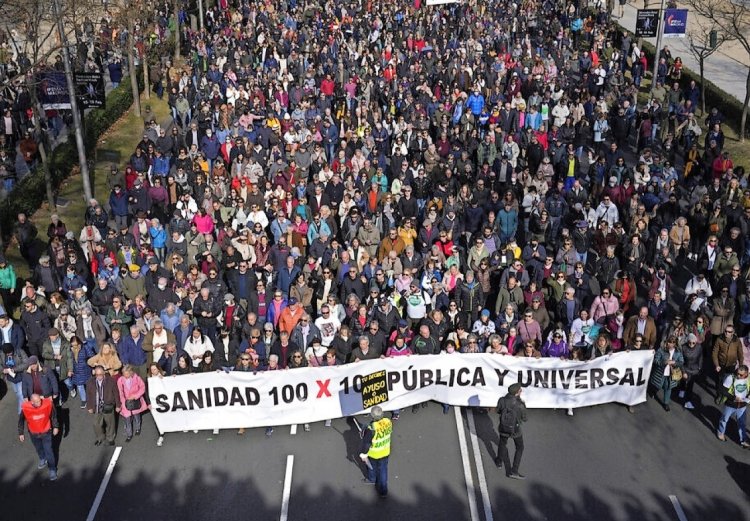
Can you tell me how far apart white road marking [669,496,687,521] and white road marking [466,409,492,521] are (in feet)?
8.33

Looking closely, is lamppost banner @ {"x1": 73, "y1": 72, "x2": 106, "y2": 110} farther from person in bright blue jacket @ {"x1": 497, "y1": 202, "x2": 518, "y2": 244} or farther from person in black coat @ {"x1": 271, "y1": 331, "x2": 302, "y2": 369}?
person in bright blue jacket @ {"x1": 497, "y1": 202, "x2": 518, "y2": 244}

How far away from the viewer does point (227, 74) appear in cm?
2692

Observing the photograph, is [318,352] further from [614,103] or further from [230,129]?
[614,103]

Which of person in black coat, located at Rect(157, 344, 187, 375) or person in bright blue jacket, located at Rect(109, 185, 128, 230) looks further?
person in bright blue jacket, located at Rect(109, 185, 128, 230)

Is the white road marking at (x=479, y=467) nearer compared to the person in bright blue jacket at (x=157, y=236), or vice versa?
the white road marking at (x=479, y=467)

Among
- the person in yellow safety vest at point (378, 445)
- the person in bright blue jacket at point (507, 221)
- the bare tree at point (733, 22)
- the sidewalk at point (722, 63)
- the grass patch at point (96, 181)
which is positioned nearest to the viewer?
the person in yellow safety vest at point (378, 445)

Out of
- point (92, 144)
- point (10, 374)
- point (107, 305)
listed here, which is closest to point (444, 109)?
point (92, 144)

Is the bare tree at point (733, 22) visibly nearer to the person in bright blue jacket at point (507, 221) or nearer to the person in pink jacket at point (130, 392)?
the person in bright blue jacket at point (507, 221)

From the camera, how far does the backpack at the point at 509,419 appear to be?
11.6m

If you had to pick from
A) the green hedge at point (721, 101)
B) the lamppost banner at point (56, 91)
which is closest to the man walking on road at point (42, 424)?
the lamppost banner at point (56, 91)

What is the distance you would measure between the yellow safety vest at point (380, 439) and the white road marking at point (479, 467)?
1637mm

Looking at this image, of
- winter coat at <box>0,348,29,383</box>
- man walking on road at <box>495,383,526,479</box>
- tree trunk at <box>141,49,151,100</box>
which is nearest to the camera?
man walking on road at <box>495,383,526,479</box>

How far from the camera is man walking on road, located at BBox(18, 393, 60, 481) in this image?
11.7 m

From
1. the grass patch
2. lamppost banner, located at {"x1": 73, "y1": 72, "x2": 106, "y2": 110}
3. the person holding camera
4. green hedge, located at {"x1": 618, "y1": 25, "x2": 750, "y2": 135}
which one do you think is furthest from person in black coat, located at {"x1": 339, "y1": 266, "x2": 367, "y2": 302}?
green hedge, located at {"x1": 618, "y1": 25, "x2": 750, "y2": 135}
